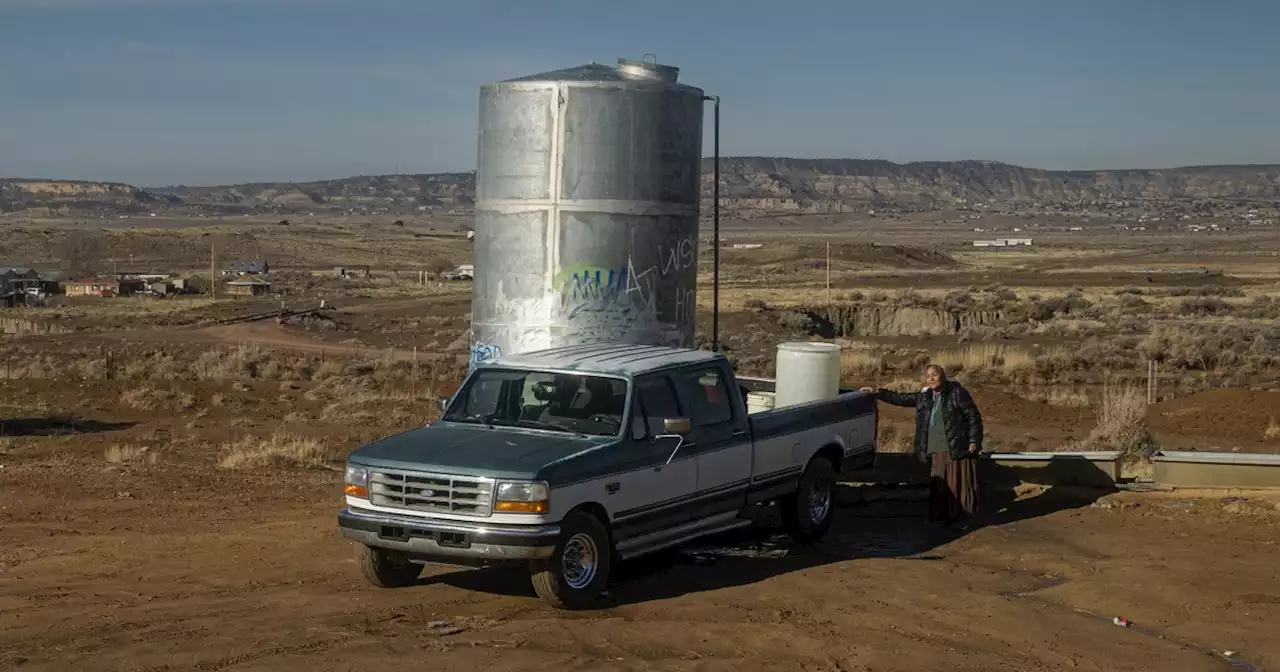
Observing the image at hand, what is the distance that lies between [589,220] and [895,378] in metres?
21.5

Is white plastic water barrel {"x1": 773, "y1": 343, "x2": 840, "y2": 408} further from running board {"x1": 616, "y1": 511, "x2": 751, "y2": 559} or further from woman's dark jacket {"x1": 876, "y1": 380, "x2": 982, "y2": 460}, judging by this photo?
running board {"x1": 616, "y1": 511, "x2": 751, "y2": 559}

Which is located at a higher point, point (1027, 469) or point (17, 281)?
point (1027, 469)

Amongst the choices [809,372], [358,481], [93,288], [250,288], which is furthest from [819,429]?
[93,288]

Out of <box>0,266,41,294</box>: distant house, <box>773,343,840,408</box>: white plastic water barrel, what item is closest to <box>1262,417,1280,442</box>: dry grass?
<box>773,343,840,408</box>: white plastic water barrel

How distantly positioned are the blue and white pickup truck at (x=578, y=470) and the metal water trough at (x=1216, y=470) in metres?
4.22

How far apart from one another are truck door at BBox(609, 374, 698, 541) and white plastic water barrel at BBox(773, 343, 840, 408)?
9.15 feet

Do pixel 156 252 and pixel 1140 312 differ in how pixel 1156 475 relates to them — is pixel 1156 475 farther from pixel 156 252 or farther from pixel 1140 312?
pixel 156 252

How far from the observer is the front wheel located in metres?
10.5

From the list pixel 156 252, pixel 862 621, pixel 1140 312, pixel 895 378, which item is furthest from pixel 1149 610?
pixel 156 252

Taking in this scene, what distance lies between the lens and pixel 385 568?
1121 centimetres

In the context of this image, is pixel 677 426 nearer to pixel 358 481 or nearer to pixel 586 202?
pixel 358 481

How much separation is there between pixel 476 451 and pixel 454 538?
0.70 metres

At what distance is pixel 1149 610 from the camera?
11.0 m

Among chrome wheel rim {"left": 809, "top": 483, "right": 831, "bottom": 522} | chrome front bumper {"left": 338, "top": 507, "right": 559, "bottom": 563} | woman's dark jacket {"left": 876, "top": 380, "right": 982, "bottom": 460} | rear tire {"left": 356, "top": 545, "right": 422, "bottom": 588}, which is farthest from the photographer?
woman's dark jacket {"left": 876, "top": 380, "right": 982, "bottom": 460}
